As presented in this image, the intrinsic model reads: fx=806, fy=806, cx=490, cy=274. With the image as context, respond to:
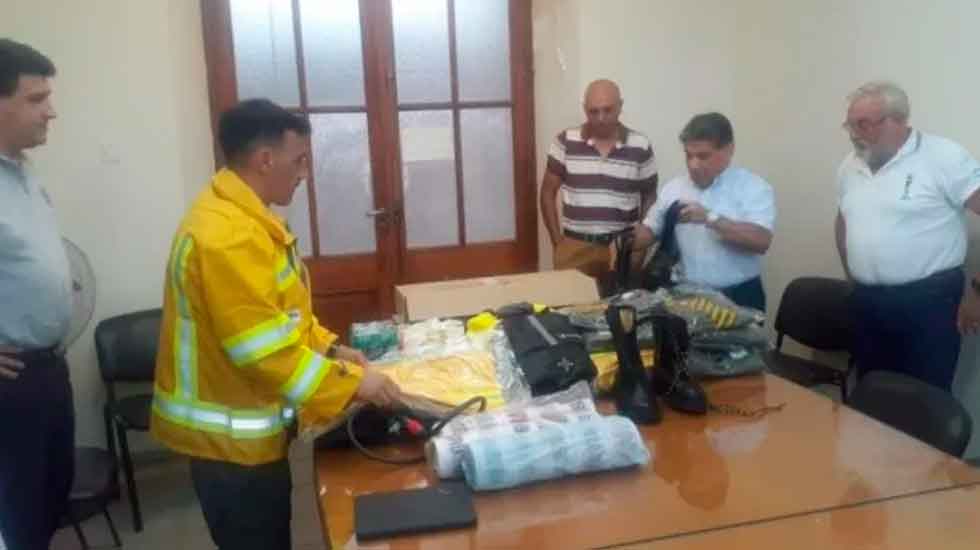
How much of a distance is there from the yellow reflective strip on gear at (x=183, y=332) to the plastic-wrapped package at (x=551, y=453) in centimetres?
64

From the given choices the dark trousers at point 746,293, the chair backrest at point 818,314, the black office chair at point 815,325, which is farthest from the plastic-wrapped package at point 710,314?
the chair backrest at point 818,314

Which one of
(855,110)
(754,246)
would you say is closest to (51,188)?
(754,246)

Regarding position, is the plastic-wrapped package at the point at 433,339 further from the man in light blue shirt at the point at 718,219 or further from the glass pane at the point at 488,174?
the glass pane at the point at 488,174

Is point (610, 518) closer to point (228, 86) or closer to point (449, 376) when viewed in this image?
point (449, 376)

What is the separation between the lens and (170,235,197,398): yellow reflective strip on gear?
1.62 m

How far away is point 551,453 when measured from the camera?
1.44m

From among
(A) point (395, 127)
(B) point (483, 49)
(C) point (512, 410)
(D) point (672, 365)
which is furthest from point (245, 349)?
(B) point (483, 49)

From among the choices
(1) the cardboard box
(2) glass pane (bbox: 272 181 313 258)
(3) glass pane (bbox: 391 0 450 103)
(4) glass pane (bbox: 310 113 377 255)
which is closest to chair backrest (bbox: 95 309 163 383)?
(2) glass pane (bbox: 272 181 313 258)

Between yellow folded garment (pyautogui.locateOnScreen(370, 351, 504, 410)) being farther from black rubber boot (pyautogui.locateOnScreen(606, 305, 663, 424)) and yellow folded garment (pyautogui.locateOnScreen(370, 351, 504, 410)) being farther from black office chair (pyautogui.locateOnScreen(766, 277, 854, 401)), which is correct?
black office chair (pyautogui.locateOnScreen(766, 277, 854, 401))

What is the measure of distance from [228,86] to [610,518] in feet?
9.44

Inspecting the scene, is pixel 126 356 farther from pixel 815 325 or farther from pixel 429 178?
pixel 815 325

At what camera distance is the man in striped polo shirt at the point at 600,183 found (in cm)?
354

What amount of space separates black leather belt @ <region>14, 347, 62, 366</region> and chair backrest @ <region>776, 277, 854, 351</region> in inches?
109

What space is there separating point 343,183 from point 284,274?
219cm
